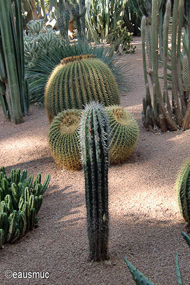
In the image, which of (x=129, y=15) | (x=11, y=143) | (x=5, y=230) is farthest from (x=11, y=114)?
(x=129, y=15)

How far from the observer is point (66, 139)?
3.68 meters

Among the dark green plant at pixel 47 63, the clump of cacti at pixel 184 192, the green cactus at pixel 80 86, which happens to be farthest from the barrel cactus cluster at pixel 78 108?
the dark green plant at pixel 47 63

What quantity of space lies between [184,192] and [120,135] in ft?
4.29

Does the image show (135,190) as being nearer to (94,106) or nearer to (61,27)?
(94,106)

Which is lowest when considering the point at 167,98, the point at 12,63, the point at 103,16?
the point at 167,98

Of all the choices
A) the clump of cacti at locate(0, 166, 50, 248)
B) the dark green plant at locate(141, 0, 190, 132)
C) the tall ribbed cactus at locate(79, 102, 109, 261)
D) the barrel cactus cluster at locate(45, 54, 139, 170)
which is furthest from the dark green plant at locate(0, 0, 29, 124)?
the tall ribbed cactus at locate(79, 102, 109, 261)

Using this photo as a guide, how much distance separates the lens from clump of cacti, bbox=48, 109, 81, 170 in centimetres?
365

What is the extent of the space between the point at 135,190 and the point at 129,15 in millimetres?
10309

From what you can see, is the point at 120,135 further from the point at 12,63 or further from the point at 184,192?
the point at 12,63

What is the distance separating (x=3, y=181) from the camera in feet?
9.61

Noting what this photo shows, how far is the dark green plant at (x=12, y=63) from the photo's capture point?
5.27 m

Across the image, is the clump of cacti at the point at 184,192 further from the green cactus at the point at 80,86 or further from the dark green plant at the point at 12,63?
the dark green plant at the point at 12,63

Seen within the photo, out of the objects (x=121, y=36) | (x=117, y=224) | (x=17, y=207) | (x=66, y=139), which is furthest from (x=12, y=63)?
(x=121, y=36)

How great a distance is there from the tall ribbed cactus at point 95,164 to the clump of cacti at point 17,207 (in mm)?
666
